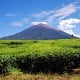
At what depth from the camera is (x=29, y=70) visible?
97.9ft

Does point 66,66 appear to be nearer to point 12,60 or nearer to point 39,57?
point 39,57

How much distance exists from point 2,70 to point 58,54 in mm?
5754

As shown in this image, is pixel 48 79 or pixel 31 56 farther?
pixel 31 56

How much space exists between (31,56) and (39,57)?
2.63 feet

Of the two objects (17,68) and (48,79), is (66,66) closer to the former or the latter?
(17,68)

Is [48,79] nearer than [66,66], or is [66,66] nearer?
[48,79]

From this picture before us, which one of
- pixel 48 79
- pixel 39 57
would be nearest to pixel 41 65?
pixel 39 57

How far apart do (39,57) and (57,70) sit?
2.20 m

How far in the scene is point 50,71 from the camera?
2955cm

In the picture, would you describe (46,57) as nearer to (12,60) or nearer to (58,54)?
→ (58,54)

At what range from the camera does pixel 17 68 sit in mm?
29297

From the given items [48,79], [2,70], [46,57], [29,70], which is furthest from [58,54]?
[48,79]

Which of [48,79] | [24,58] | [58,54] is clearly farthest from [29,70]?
[48,79]

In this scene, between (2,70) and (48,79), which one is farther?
(2,70)
